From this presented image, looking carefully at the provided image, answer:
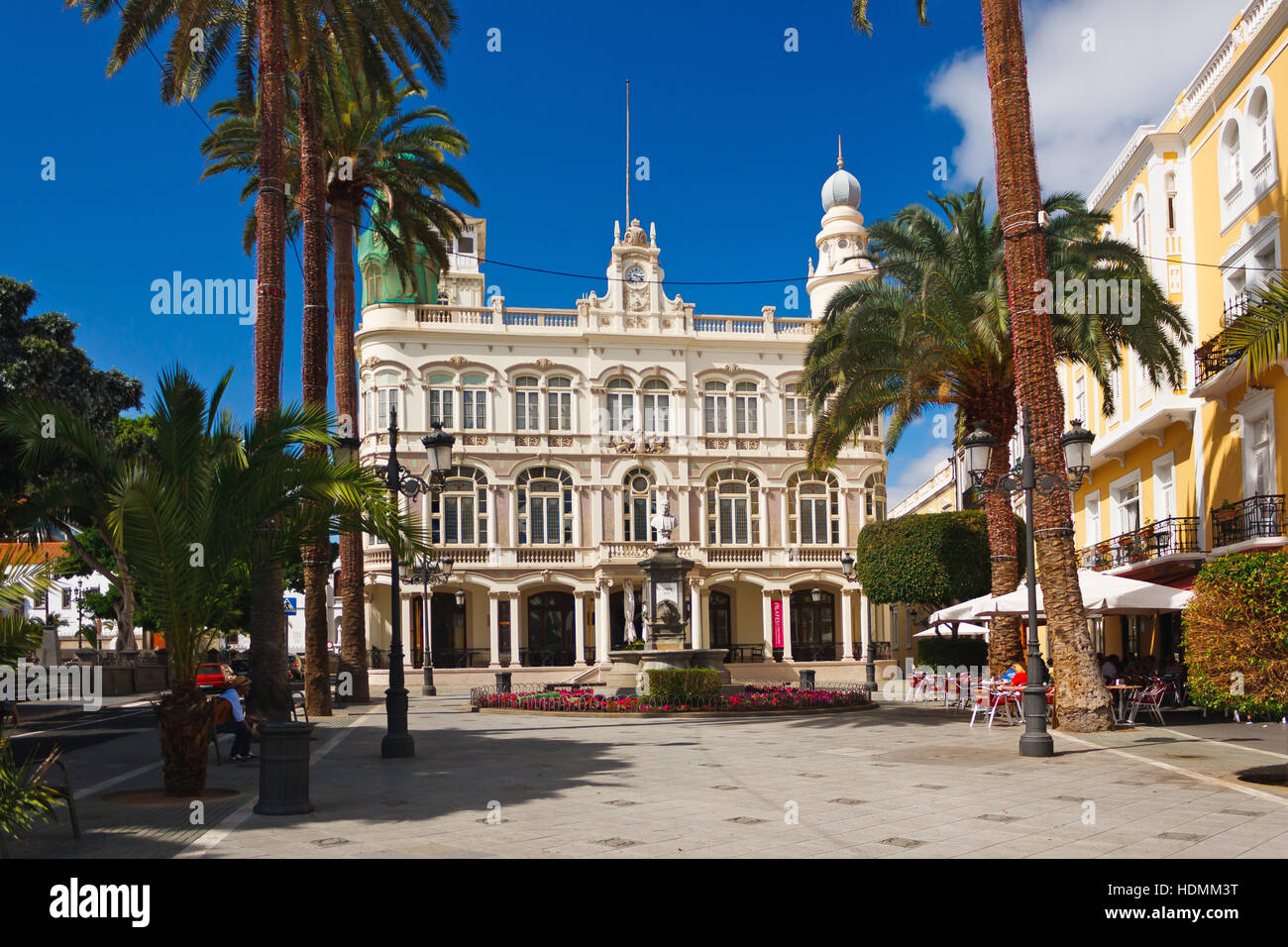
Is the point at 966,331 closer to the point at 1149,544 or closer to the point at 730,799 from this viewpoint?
the point at 1149,544

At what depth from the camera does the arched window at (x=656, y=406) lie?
4925cm

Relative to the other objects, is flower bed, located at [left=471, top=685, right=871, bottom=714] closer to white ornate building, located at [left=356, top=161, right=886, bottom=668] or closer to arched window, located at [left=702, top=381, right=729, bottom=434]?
white ornate building, located at [left=356, top=161, right=886, bottom=668]

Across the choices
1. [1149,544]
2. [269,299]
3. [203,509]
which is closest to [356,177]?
[269,299]

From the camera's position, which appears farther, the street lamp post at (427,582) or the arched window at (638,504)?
the arched window at (638,504)

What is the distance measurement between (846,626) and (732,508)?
23.1 feet

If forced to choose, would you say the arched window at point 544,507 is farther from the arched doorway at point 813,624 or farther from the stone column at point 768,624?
the arched doorway at point 813,624

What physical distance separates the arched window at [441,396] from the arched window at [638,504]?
26.0 ft

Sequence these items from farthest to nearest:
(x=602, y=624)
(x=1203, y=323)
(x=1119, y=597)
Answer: (x=602, y=624) < (x=1203, y=323) < (x=1119, y=597)

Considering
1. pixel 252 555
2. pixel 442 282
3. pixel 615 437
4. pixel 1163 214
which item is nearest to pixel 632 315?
pixel 615 437

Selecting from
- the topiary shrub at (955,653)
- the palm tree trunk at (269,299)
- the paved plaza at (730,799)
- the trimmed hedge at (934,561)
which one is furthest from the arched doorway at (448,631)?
the palm tree trunk at (269,299)

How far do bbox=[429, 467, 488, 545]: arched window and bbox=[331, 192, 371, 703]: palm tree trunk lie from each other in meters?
17.7

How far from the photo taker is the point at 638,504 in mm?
48938
